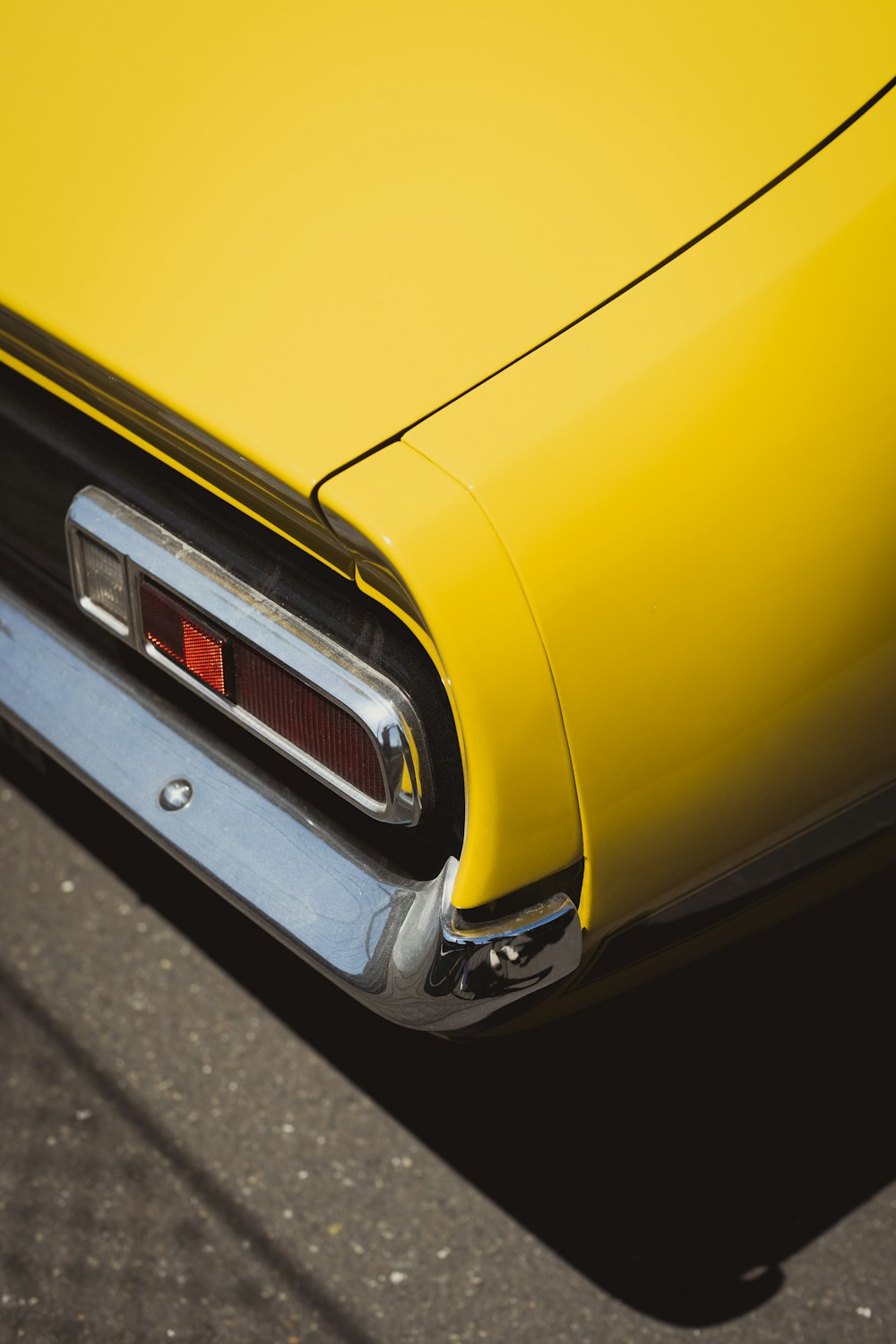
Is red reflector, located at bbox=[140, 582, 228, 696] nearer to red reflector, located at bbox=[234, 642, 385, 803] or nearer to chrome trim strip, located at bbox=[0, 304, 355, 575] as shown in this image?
red reflector, located at bbox=[234, 642, 385, 803]

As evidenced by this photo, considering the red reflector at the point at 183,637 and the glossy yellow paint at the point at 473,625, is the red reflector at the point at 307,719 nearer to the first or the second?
the red reflector at the point at 183,637

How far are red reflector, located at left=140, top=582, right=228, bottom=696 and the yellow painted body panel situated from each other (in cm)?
26

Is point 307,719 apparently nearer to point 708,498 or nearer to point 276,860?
point 276,860

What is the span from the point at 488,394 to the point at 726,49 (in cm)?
54

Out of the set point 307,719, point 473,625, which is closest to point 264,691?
point 307,719

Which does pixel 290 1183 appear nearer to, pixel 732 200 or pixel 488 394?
pixel 488 394

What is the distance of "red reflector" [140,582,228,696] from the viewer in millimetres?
1540

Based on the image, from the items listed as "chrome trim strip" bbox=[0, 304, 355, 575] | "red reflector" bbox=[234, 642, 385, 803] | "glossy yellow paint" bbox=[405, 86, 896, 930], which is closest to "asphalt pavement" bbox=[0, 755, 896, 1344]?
"glossy yellow paint" bbox=[405, 86, 896, 930]

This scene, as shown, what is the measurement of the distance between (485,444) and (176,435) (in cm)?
35

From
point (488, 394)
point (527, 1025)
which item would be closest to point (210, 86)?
point (488, 394)

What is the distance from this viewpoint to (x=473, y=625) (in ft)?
4.23

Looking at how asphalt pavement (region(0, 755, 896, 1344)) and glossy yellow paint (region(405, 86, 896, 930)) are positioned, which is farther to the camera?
asphalt pavement (region(0, 755, 896, 1344))

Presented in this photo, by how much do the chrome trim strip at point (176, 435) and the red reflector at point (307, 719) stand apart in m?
0.15

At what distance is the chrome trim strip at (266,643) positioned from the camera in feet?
4.57
